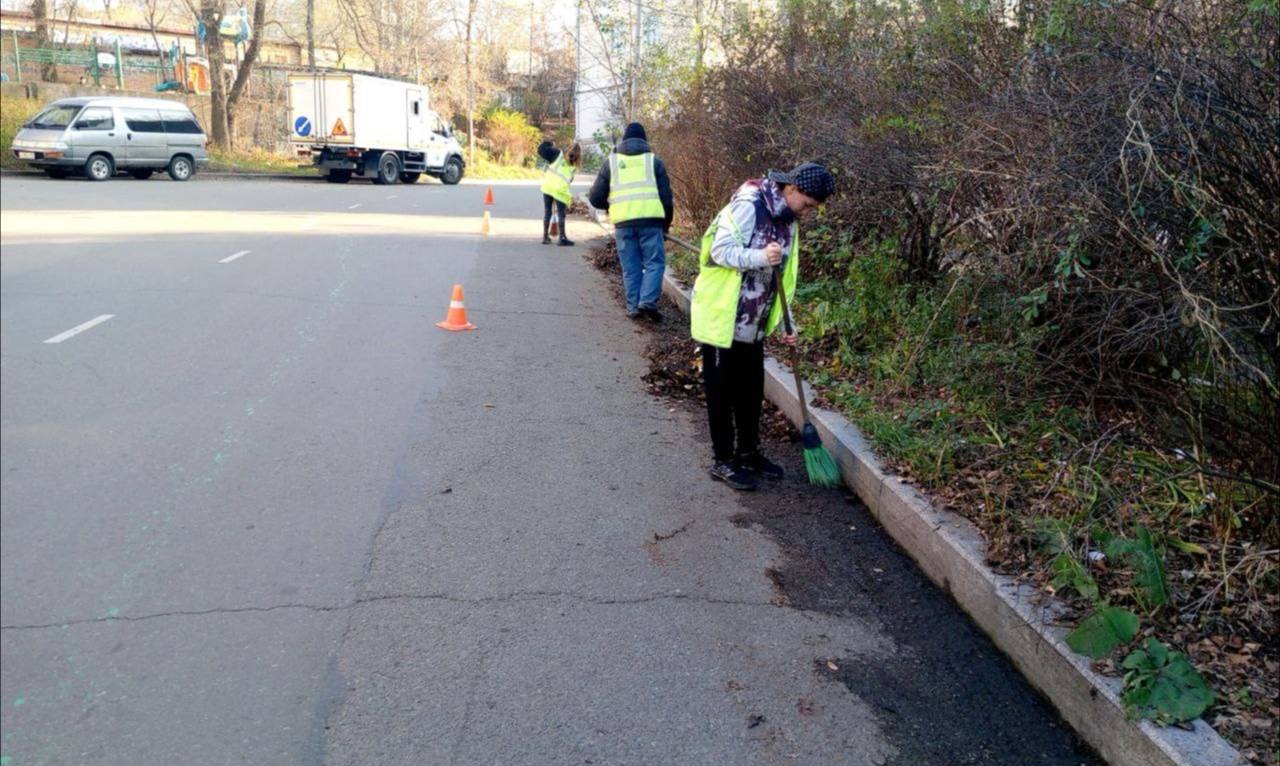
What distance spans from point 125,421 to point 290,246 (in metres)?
8.76

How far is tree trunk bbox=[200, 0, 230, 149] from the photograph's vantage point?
34906 millimetres

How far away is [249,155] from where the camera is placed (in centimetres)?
3750

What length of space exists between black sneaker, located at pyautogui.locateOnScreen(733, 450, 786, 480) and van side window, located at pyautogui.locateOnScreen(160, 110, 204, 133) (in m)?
26.2

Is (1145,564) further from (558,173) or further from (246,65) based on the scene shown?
(246,65)

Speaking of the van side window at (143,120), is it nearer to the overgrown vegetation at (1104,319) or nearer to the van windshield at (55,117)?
the van windshield at (55,117)

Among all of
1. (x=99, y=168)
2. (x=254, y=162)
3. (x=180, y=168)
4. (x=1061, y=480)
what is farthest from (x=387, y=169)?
(x=1061, y=480)

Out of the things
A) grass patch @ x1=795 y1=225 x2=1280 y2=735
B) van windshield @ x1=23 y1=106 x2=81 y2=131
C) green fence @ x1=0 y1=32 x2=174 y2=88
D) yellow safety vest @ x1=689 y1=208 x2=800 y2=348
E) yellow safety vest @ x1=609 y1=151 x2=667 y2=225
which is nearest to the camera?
grass patch @ x1=795 y1=225 x2=1280 y2=735

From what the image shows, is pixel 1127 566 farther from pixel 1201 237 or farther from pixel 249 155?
pixel 249 155

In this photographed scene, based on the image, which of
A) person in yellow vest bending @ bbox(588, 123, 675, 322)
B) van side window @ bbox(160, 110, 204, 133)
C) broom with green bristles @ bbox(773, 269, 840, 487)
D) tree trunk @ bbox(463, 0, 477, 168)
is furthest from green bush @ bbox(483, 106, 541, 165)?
broom with green bristles @ bbox(773, 269, 840, 487)

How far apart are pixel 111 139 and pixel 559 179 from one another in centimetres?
1581

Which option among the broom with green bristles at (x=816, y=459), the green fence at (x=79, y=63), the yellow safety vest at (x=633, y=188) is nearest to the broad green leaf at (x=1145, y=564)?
the broom with green bristles at (x=816, y=459)

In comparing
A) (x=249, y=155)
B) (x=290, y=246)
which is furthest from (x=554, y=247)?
(x=249, y=155)

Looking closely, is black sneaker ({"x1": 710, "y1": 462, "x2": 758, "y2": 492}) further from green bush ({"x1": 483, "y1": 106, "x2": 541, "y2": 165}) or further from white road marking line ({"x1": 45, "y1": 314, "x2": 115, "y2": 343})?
A: green bush ({"x1": 483, "y1": 106, "x2": 541, "y2": 165})

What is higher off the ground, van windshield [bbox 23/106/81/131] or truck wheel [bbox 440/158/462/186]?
van windshield [bbox 23/106/81/131]
